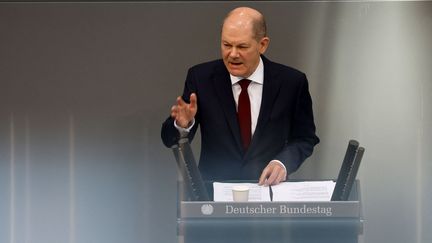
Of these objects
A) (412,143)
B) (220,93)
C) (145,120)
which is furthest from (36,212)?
(412,143)

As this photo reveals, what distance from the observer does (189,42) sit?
13.7ft

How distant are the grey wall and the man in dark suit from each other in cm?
112

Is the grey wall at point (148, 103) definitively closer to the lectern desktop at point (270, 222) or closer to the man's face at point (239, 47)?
the man's face at point (239, 47)

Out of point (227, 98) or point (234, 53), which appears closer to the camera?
point (234, 53)

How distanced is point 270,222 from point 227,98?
89 cm

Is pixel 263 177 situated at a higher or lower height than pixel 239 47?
lower

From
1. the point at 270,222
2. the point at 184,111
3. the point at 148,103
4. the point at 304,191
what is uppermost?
the point at 148,103

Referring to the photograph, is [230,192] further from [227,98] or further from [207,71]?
[207,71]

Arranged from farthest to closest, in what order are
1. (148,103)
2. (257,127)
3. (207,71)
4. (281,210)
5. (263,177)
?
(148,103)
(207,71)
(257,127)
(263,177)
(281,210)

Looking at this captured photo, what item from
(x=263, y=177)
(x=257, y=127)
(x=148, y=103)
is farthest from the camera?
(x=148, y=103)

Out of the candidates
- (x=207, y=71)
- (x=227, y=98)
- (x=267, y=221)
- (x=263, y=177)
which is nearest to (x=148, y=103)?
(x=207, y=71)

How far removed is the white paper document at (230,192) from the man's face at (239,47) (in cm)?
47

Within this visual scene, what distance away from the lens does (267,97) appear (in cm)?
299

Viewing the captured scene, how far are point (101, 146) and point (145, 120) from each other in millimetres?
293
